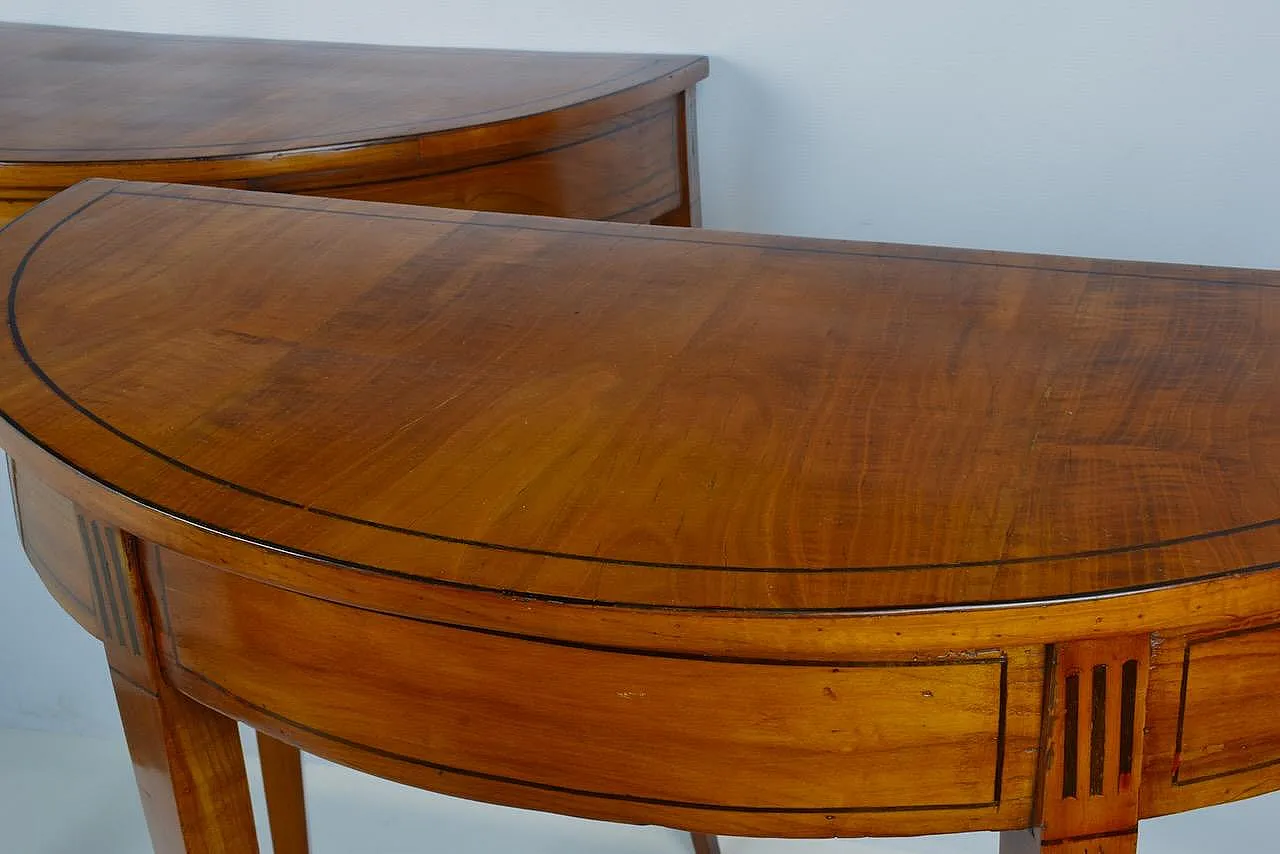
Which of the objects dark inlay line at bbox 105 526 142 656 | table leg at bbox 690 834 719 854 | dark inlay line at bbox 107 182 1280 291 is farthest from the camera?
table leg at bbox 690 834 719 854

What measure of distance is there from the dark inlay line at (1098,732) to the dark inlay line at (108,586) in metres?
0.49

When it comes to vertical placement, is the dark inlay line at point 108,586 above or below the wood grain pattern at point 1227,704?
below

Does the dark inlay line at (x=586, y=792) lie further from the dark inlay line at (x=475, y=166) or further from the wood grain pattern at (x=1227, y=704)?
the dark inlay line at (x=475, y=166)

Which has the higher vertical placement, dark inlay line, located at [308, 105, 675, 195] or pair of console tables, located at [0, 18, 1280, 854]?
dark inlay line, located at [308, 105, 675, 195]

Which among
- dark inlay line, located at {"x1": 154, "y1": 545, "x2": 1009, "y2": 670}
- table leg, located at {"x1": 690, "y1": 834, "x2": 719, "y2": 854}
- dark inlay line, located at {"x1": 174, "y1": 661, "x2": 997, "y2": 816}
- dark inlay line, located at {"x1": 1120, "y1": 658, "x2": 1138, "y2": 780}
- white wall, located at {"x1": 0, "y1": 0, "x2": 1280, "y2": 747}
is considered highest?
white wall, located at {"x1": 0, "y1": 0, "x2": 1280, "y2": 747}

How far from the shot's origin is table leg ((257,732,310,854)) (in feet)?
4.25

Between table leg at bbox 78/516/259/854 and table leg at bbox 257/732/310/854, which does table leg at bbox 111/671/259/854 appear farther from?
table leg at bbox 257/732/310/854

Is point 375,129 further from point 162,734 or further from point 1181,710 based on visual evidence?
point 1181,710

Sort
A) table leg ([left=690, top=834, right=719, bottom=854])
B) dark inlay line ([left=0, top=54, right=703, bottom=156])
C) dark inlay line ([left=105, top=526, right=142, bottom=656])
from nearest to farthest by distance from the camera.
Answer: dark inlay line ([left=105, top=526, right=142, bottom=656]) → dark inlay line ([left=0, top=54, right=703, bottom=156]) → table leg ([left=690, top=834, right=719, bottom=854])

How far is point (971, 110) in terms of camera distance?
139 centimetres

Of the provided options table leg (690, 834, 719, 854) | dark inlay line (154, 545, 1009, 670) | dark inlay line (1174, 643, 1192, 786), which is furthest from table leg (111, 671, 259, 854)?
table leg (690, 834, 719, 854)

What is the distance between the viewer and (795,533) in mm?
594

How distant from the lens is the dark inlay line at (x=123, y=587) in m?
0.70

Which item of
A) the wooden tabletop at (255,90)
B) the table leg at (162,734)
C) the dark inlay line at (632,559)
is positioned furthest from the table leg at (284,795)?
the dark inlay line at (632,559)
